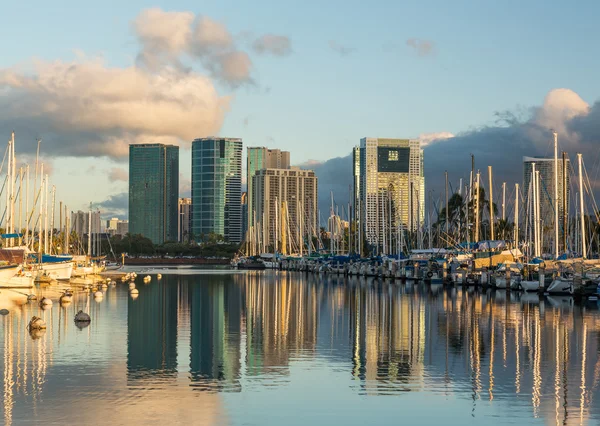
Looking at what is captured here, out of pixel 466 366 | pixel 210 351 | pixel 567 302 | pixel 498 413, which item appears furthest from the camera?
pixel 567 302

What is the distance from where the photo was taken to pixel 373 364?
33.8 metres

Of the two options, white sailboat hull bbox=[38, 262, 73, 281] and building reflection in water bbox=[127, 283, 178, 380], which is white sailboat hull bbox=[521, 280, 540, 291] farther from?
white sailboat hull bbox=[38, 262, 73, 281]

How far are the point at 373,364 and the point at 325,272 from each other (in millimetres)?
131809

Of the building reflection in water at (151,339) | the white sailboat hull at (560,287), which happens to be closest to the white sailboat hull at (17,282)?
the building reflection in water at (151,339)

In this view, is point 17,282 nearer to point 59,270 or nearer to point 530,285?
point 59,270

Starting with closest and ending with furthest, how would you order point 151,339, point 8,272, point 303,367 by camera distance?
1. point 303,367
2. point 151,339
3. point 8,272

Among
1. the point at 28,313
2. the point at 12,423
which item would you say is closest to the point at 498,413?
the point at 12,423

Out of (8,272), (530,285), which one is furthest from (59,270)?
(530,285)

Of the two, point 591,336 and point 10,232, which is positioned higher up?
point 10,232

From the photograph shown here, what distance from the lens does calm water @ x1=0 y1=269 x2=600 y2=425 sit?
24.0 meters

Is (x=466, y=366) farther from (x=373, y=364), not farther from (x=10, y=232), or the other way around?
(x=10, y=232)

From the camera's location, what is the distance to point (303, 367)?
3291cm

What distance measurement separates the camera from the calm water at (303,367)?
Answer: 24047mm

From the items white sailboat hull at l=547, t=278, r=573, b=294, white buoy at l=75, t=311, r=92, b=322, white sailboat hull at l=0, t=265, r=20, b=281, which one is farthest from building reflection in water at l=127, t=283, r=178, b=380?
white sailboat hull at l=547, t=278, r=573, b=294
